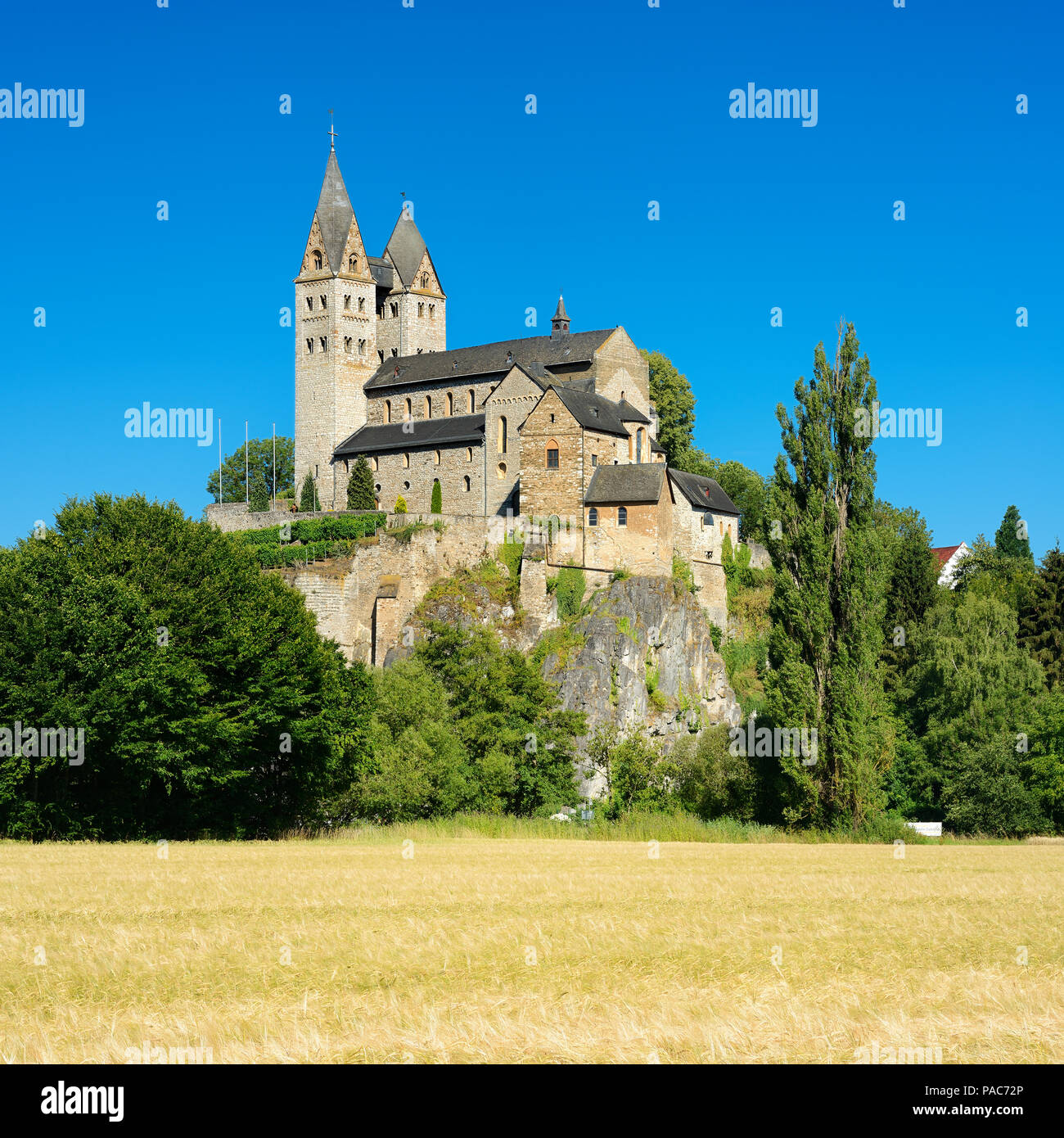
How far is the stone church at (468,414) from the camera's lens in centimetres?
6266

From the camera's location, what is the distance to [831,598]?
38.3m

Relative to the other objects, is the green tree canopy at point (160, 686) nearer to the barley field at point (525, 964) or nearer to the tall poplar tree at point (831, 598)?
the barley field at point (525, 964)

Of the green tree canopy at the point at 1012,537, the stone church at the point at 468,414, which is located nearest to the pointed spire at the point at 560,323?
the stone church at the point at 468,414

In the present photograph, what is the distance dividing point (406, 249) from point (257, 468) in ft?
93.6

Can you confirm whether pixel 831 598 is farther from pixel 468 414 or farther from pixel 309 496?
pixel 309 496

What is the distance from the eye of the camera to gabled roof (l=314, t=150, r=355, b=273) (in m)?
84.6

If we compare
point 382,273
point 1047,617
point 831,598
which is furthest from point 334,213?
point 831,598

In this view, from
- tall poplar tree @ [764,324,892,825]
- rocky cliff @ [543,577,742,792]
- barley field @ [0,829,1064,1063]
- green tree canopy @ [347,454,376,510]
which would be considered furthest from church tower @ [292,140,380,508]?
barley field @ [0,829,1064,1063]

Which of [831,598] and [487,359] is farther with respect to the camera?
[487,359]

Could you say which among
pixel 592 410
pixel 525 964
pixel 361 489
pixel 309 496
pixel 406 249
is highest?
pixel 406 249

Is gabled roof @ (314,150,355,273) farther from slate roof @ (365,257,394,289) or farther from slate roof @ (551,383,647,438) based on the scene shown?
slate roof @ (551,383,647,438)

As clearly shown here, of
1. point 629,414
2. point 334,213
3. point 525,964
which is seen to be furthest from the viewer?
point 334,213
